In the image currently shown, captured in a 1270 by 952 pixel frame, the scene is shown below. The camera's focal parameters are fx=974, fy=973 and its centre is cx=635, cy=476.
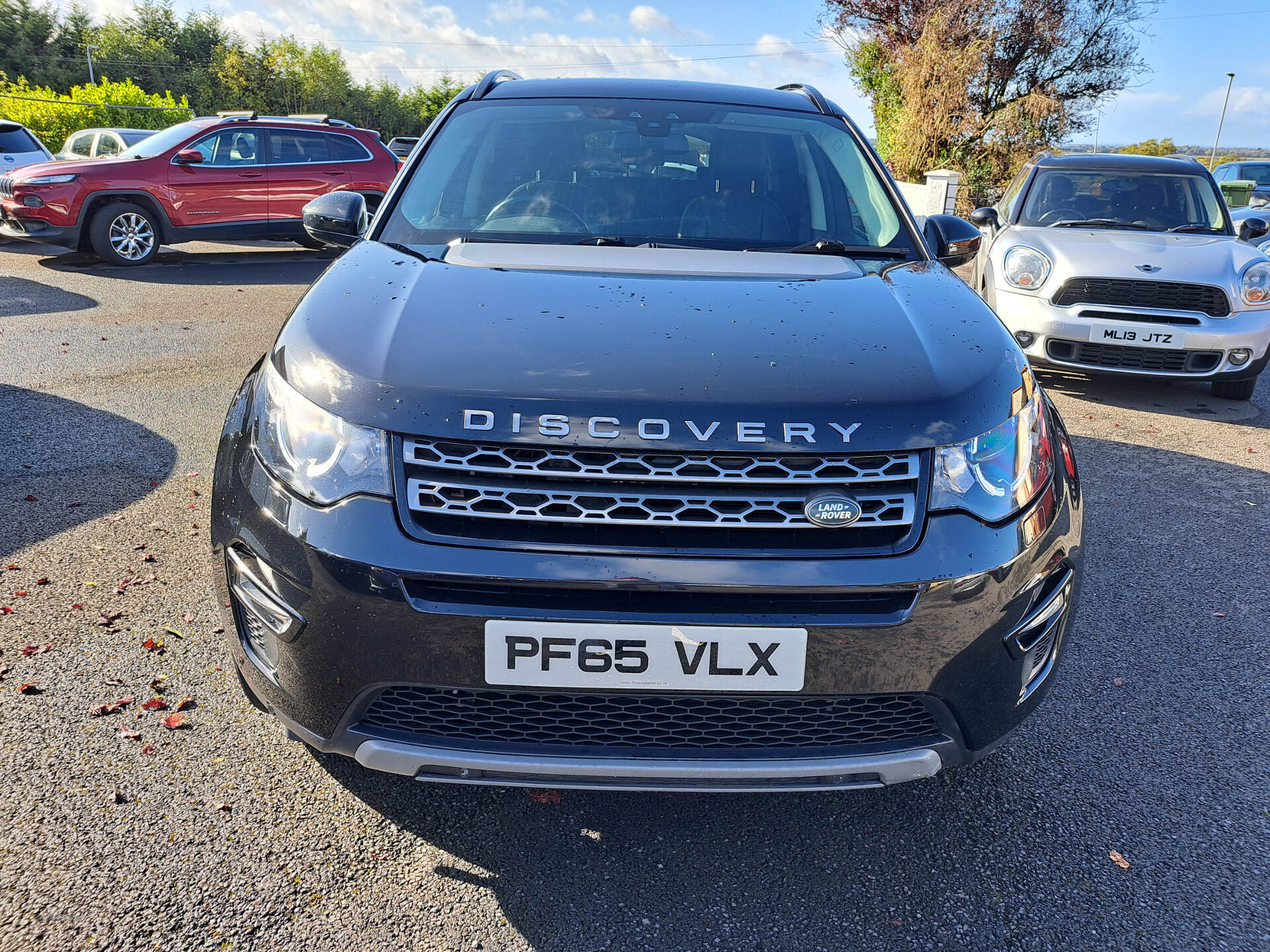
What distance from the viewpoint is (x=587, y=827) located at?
2.26 metres

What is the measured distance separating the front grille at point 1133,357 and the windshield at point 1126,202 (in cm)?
137

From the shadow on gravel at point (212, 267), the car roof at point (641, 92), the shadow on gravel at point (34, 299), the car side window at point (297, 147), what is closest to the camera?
the car roof at point (641, 92)

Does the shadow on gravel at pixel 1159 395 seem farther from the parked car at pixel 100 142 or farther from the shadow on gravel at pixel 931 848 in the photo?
the parked car at pixel 100 142

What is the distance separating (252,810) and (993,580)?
172 centimetres

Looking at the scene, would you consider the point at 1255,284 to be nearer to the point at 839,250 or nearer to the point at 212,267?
the point at 839,250

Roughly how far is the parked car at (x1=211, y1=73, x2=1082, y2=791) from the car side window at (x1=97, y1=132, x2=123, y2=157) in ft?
52.5

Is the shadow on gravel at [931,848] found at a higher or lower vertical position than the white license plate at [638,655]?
lower

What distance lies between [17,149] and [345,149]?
639 centimetres

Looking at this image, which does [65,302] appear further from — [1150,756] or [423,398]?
[1150,756]

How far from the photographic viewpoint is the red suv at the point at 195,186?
35.6ft

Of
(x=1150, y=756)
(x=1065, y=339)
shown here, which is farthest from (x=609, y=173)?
(x=1065, y=339)

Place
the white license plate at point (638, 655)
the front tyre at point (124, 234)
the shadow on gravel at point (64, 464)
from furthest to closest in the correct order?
1. the front tyre at point (124, 234)
2. the shadow on gravel at point (64, 464)
3. the white license plate at point (638, 655)

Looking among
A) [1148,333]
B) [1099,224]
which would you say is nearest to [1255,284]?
[1148,333]

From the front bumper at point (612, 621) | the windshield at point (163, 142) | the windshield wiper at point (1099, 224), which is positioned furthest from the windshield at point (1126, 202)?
the windshield at point (163, 142)
